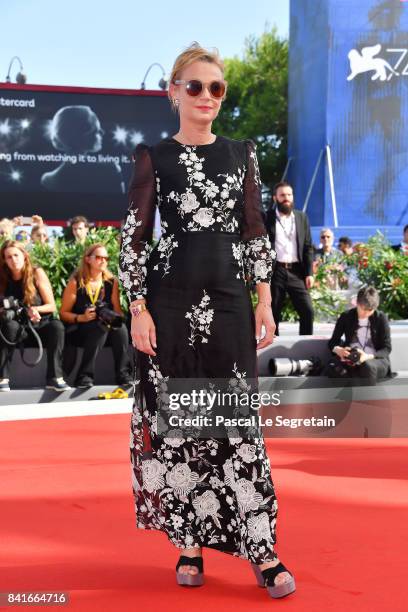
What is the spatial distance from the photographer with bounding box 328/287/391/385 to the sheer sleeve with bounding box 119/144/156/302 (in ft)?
15.4

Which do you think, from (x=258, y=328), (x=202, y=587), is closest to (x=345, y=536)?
(x=202, y=587)

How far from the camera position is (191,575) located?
3287mm

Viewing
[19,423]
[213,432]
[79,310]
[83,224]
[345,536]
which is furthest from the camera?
[83,224]

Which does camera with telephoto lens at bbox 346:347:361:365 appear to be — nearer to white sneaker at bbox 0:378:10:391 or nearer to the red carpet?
the red carpet

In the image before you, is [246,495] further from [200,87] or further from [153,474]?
[200,87]

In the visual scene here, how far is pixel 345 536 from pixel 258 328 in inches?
47.7

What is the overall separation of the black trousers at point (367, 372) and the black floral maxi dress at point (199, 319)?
463 cm

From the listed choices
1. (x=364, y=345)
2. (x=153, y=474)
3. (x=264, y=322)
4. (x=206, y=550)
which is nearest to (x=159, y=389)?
(x=153, y=474)

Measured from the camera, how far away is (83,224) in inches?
385

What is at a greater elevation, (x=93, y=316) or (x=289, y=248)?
(x=289, y=248)

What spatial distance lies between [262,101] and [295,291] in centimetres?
3105

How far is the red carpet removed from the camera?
10.5 ft

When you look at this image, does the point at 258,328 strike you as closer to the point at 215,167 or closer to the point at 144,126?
the point at 215,167

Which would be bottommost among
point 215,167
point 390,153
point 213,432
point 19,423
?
point 19,423
